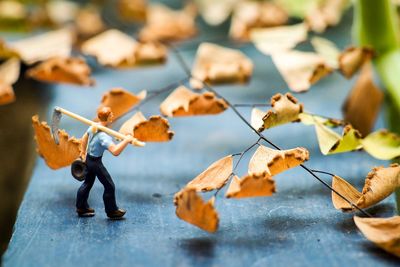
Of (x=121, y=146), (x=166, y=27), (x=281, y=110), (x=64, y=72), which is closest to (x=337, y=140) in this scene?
(x=281, y=110)

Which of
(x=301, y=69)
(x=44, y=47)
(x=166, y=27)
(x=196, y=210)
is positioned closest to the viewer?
(x=196, y=210)

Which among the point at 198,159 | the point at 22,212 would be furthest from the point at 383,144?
the point at 22,212

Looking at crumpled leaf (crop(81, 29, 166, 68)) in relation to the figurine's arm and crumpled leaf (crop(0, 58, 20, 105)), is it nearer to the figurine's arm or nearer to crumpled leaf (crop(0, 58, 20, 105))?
crumpled leaf (crop(0, 58, 20, 105))

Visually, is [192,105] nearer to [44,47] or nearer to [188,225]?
[188,225]

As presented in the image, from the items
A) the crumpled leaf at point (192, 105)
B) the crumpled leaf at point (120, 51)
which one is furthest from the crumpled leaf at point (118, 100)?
the crumpled leaf at point (120, 51)

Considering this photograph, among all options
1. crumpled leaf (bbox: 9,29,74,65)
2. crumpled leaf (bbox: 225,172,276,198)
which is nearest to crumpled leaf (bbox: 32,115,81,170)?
crumpled leaf (bbox: 225,172,276,198)

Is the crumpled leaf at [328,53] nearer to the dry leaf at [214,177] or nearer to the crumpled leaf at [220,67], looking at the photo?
the crumpled leaf at [220,67]

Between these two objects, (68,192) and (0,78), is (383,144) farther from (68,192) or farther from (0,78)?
(0,78)
